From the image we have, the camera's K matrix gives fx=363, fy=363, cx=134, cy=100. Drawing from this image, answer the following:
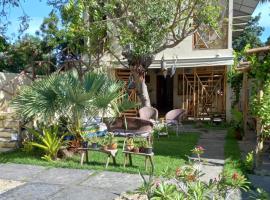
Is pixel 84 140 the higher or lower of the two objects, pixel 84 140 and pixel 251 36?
the lower

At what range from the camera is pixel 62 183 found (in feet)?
24.4

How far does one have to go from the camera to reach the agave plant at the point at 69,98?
29.9 feet

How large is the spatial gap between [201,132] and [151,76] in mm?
9030

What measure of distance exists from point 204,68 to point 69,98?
40.3ft

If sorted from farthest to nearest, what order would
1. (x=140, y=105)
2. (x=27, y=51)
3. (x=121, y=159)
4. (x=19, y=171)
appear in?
(x=27, y=51) → (x=140, y=105) → (x=121, y=159) → (x=19, y=171)

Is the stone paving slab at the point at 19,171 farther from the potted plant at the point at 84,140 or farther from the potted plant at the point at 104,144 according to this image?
the potted plant at the point at 104,144

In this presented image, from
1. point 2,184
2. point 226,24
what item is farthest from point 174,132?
point 2,184

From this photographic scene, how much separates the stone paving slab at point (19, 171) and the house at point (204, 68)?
10.5 m

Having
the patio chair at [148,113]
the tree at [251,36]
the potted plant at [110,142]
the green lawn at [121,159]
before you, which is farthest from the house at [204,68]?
the tree at [251,36]

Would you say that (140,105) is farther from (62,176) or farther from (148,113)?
(62,176)

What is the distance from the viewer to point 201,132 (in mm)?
15484

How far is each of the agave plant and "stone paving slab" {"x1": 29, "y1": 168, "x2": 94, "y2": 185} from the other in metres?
1.52

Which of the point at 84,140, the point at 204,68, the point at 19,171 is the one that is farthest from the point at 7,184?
the point at 204,68

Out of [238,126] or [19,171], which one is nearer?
[19,171]
